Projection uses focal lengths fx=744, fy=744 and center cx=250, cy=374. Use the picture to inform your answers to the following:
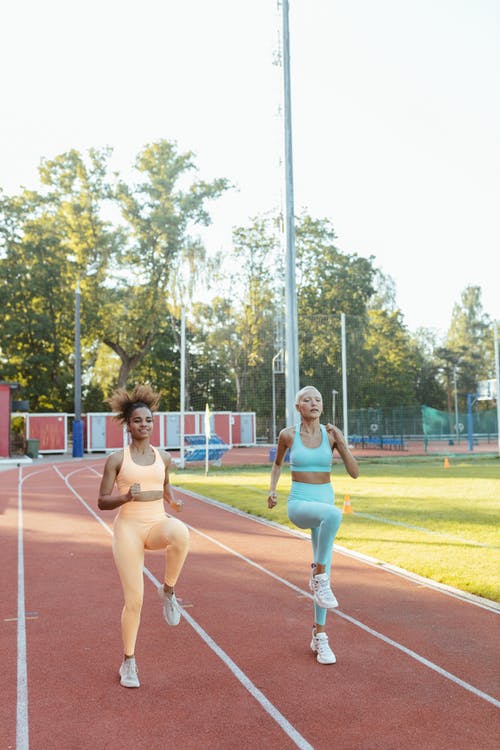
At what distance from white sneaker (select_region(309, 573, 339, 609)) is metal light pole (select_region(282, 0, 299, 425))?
18.9m

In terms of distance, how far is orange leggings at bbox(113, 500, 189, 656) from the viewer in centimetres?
454

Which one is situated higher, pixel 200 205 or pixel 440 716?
pixel 200 205

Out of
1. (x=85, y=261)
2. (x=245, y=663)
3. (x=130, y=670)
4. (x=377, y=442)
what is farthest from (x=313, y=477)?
(x=85, y=261)

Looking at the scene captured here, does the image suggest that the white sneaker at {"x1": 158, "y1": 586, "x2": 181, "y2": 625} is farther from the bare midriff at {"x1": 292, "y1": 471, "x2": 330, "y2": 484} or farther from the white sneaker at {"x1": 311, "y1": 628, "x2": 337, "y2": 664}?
the bare midriff at {"x1": 292, "y1": 471, "x2": 330, "y2": 484}

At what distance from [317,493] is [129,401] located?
1.43 meters

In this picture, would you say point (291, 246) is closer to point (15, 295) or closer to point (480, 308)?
point (15, 295)

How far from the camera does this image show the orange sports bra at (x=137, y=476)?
4621 millimetres

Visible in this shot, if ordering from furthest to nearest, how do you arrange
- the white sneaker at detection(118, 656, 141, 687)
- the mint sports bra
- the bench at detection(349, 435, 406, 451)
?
the bench at detection(349, 435, 406, 451)
the mint sports bra
the white sneaker at detection(118, 656, 141, 687)

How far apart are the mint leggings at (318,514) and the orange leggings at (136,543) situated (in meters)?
0.87

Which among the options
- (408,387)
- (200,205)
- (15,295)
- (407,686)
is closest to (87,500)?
(407,686)

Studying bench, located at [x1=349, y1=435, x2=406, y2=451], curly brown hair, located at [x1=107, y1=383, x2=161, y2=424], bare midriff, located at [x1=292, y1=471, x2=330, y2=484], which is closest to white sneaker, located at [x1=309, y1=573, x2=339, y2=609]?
bare midriff, located at [x1=292, y1=471, x2=330, y2=484]

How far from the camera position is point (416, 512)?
13.1 metres

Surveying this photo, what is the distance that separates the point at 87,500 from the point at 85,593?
29.2ft

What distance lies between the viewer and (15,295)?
46688 millimetres
